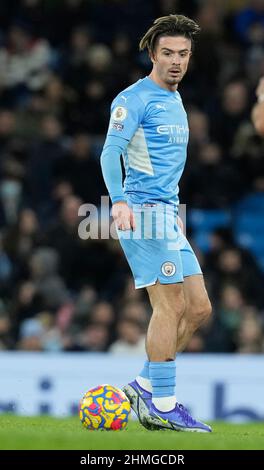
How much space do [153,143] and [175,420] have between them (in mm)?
1705

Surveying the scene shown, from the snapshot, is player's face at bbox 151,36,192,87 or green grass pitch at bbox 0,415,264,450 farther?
player's face at bbox 151,36,192,87

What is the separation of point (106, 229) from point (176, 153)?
529 centimetres

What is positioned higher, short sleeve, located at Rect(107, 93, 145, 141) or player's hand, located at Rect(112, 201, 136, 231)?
short sleeve, located at Rect(107, 93, 145, 141)

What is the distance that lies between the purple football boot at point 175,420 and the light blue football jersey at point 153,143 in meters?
1.30

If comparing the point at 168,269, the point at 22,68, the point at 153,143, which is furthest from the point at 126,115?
the point at 22,68

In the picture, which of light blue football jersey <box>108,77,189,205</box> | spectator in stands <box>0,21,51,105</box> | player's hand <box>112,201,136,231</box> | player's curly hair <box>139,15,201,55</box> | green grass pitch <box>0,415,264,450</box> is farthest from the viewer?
spectator in stands <box>0,21,51,105</box>

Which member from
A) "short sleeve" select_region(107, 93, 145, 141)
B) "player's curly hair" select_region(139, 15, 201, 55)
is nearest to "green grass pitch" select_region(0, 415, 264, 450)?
"short sleeve" select_region(107, 93, 145, 141)

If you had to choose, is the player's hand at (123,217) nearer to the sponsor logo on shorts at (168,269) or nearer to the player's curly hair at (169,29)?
the sponsor logo on shorts at (168,269)

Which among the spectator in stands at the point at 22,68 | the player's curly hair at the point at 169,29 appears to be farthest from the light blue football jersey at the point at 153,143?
the spectator in stands at the point at 22,68

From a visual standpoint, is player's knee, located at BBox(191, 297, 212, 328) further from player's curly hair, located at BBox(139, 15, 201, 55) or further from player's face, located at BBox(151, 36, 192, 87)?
player's curly hair, located at BBox(139, 15, 201, 55)

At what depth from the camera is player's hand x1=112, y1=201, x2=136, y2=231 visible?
744 cm

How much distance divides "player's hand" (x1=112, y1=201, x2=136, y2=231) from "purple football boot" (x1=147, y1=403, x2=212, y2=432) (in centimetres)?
114

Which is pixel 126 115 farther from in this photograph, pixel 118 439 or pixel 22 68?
pixel 22 68

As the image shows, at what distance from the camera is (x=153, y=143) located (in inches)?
306
